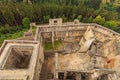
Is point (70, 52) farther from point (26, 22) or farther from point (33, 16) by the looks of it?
point (33, 16)

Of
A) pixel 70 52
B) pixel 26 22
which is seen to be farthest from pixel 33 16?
pixel 70 52

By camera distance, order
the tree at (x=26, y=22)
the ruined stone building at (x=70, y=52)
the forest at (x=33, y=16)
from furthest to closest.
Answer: the forest at (x=33, y=16) < the tree at (x=26, y=22) < the ruined stone building at (x=70, y=52)

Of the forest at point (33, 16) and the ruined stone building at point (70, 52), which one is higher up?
the forest at point (33, 16)

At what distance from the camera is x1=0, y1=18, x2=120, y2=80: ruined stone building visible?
2059 centimetres

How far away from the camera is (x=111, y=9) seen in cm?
4747

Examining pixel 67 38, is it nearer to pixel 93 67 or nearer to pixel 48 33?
pixel 48 33

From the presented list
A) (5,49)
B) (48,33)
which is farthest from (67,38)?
(5,49)

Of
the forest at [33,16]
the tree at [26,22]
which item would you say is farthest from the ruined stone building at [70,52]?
the forest at [33,16]

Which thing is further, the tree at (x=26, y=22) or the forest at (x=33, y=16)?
the forest at (x=33, y=16)

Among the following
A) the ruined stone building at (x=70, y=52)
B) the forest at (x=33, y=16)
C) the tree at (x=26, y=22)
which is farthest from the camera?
the forest at (x=33, y=16)

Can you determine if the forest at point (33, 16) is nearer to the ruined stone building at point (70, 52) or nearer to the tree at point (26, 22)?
the tree at point (26, 22)

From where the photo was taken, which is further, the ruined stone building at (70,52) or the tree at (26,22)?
the tree at (26,22)

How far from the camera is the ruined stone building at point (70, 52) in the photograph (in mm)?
20594

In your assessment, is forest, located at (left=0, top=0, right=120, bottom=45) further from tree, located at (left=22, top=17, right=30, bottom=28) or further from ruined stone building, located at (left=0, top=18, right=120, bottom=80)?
ruined stone building, located at (left=0, top=18, right=120, bottom=80)
